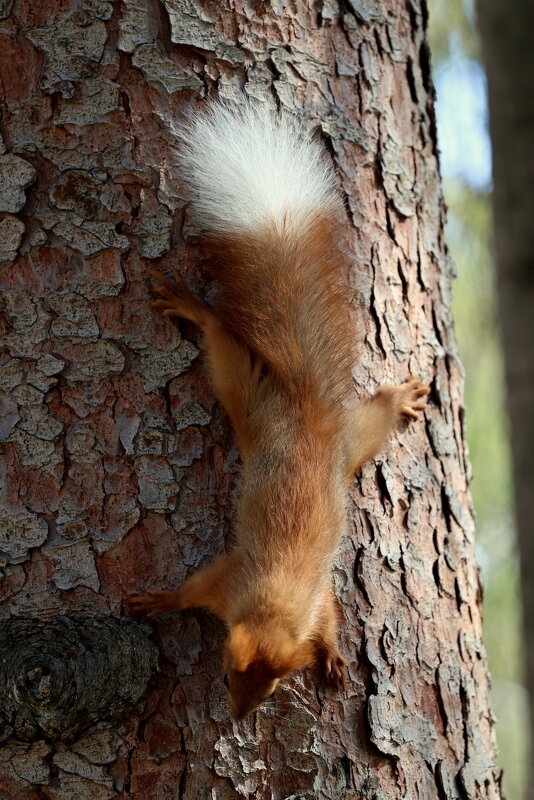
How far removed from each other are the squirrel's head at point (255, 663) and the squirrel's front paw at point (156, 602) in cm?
17

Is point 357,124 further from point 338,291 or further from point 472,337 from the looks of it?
point 472,337

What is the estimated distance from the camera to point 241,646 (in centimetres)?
177

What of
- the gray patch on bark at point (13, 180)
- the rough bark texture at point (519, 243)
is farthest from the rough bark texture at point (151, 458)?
the rough bark texture at point (519, 243)

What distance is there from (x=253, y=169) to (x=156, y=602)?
1.00 m

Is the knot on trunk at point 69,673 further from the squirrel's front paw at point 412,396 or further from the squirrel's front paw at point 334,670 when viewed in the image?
the squirrel's front paw at point 412,396

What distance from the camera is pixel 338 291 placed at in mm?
1969

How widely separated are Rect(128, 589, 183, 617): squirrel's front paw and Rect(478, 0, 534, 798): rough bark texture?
813 millimetres

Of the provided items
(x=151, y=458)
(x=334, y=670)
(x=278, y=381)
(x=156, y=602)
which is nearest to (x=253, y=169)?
(x=278, y=381)

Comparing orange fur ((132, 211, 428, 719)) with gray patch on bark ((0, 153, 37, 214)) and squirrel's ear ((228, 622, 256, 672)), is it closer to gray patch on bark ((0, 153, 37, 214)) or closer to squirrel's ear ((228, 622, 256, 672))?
squirrel's ear ((228, 622, 256, 672))

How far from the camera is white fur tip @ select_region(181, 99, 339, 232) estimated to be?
68.7 inches

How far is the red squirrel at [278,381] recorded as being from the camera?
1742 mm

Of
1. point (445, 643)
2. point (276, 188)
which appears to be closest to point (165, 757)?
point (445, 643)

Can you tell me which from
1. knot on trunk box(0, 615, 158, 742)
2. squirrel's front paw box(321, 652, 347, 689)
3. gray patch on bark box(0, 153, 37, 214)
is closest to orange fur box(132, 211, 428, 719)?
squirrel's front paw box(321, 652, 347, 689)

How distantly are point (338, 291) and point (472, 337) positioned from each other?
282cm
